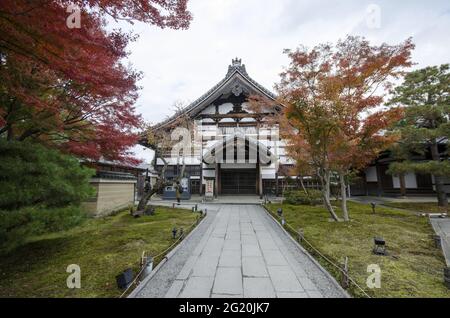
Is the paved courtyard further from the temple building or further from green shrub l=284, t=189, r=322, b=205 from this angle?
the temple building

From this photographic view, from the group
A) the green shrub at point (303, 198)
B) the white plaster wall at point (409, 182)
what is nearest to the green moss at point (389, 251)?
the green shrub at point (303, 198)

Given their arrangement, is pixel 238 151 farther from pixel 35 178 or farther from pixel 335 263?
pixel 35 178

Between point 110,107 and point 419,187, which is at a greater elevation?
point 110,107

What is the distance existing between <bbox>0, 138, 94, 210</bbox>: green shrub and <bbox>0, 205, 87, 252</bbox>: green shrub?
207mm

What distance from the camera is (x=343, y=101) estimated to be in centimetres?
738

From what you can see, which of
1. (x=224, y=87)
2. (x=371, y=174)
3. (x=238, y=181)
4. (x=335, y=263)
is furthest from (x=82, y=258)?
(x=371, y=174)

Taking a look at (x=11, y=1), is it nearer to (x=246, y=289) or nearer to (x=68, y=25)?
(x=68, y=25)

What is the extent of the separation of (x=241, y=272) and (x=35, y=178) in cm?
467

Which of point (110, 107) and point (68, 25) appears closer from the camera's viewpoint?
point (68, 25)

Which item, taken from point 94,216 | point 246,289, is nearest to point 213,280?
point 246,289

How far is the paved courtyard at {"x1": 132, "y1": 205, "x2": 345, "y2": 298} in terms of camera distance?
3127 mm

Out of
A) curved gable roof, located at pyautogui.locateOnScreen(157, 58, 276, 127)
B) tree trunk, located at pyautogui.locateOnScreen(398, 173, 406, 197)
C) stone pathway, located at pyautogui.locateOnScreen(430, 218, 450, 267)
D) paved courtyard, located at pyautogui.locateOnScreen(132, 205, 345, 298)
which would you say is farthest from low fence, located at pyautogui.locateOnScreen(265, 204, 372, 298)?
tree trunk, located at pyautogui.locateOnScreen(398, 173, 406, 197)

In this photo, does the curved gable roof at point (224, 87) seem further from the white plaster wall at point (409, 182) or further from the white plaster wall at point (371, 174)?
the white plaster wall at point (409, 182)
